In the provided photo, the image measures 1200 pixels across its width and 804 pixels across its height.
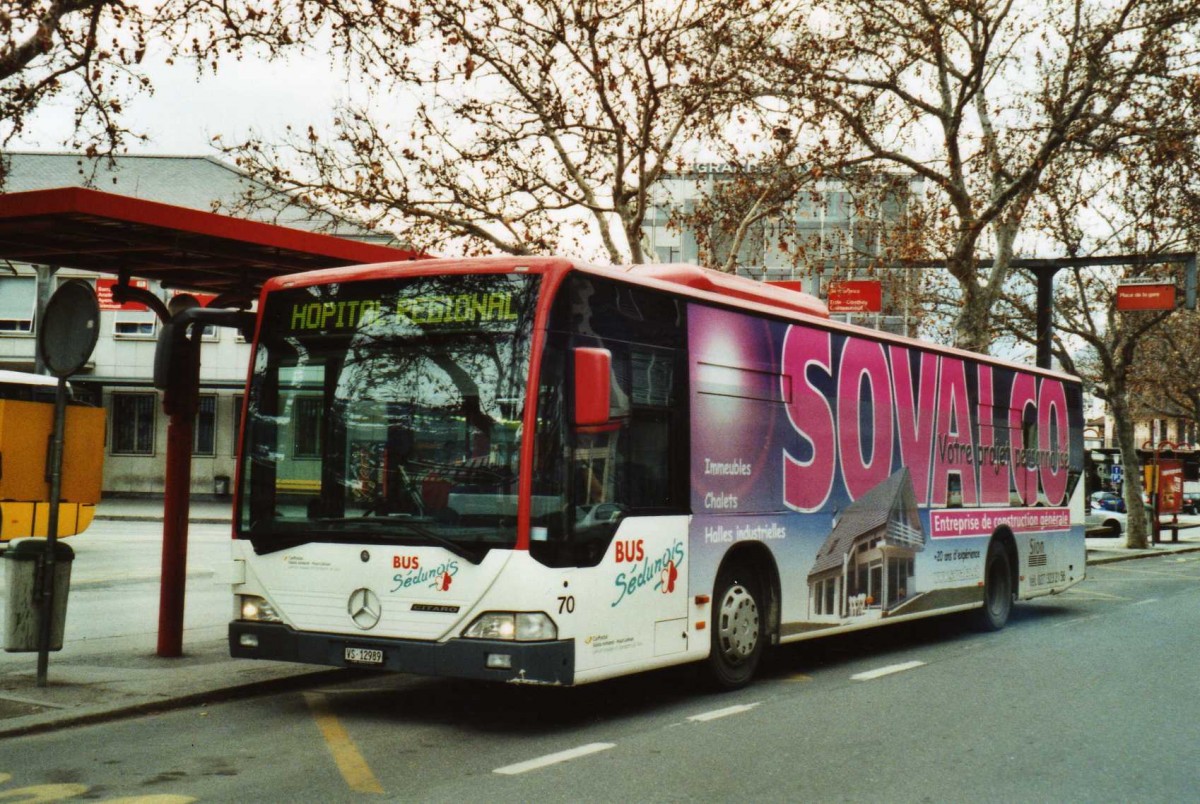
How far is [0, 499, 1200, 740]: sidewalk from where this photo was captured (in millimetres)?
8398

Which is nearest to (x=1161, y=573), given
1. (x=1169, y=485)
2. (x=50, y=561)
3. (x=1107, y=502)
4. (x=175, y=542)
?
(x=1169, y=485)

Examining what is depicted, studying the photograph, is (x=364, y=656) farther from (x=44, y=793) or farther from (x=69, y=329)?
(x=69, y=329)

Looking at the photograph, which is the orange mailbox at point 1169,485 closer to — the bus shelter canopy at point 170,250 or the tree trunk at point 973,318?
the tree trunk at point 973,318

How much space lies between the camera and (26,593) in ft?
30.2

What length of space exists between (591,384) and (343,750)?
2.51 m

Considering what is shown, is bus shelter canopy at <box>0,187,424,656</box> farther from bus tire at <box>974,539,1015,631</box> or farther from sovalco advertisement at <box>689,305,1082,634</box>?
bus tire at <box>974,539,1015,631</box>

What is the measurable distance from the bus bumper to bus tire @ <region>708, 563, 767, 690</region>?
80.4 inches

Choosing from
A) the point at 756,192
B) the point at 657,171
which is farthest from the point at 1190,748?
the point at 756,192

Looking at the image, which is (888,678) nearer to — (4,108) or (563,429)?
(563,429)

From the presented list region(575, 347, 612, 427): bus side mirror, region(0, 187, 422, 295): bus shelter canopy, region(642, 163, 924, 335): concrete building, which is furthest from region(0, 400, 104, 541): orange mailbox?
region(642, 163, 924, 335): concrete building

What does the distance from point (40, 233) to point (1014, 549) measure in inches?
432

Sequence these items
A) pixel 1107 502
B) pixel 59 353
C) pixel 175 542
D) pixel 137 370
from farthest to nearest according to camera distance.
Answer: pixel 1107 502 → pixel 137 370 → pixel 175 542 → pixel 59 353

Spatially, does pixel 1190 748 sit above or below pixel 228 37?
below

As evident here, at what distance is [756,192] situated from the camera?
21750mm
